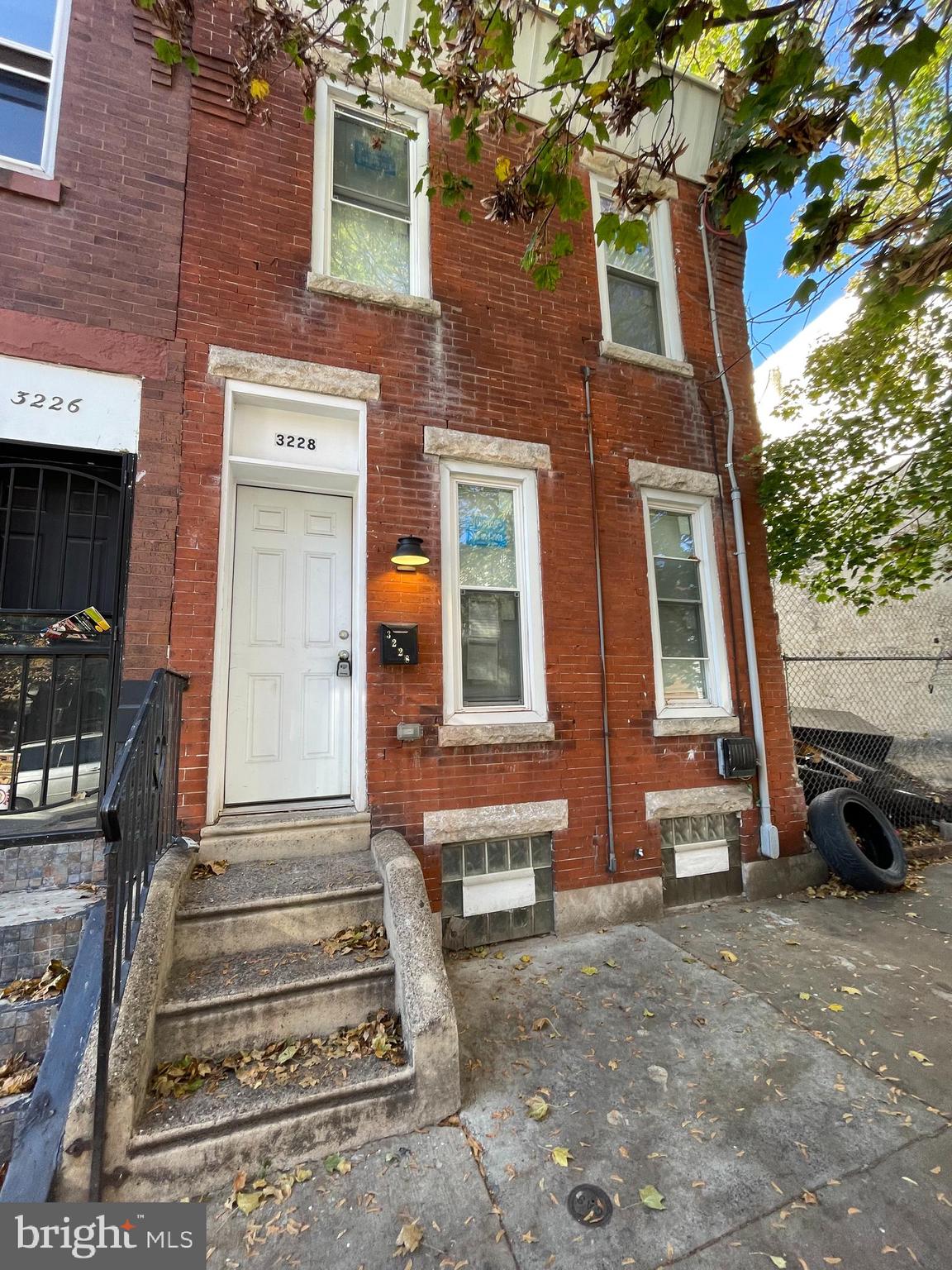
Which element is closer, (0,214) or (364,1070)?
(364,1070)

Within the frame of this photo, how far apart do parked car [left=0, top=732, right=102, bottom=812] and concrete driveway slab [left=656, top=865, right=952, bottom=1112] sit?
427 cm

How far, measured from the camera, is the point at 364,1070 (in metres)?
2.44

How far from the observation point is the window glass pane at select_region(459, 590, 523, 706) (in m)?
4.45

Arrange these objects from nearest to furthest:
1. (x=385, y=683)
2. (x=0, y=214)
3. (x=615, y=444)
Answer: (x=0, y=214), (x=385, y=683), (x=615, y=444)

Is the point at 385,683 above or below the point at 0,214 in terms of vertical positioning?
below

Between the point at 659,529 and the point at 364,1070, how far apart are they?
15.7 ft

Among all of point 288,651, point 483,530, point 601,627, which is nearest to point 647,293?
point 483,530

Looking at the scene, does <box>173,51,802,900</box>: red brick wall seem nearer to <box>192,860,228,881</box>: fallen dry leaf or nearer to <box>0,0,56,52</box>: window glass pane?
<box>192,860,228,881</box>: fallen dry leaf

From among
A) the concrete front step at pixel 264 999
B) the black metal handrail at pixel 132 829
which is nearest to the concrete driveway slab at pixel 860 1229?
the concrete front step at pixel 264 999

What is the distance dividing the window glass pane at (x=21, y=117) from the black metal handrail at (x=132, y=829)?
3740 mm

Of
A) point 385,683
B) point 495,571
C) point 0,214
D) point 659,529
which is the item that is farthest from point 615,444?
point 0,214

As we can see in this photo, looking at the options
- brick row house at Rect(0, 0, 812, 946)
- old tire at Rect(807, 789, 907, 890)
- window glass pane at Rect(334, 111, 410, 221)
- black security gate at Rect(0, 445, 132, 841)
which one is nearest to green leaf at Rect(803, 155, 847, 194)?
brick row house at Rect(0, 0, 812, 946)

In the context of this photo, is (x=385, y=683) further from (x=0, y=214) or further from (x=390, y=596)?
(x=0, y=214)

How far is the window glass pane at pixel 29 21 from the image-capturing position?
380 cm
